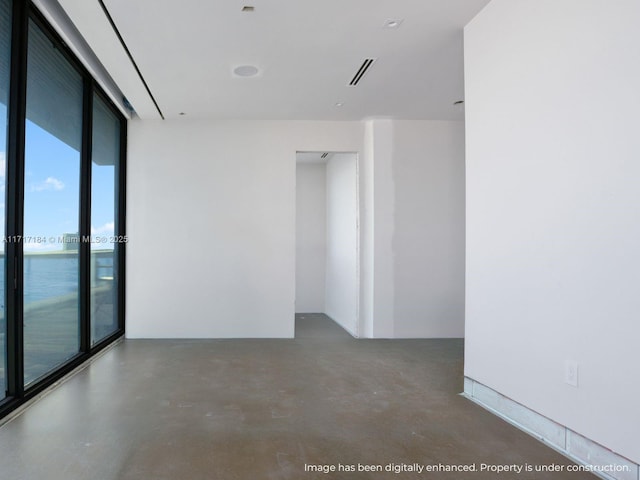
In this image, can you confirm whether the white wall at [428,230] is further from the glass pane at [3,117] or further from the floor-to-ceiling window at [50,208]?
the glass pane at [3,117]

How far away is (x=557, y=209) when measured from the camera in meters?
2.23

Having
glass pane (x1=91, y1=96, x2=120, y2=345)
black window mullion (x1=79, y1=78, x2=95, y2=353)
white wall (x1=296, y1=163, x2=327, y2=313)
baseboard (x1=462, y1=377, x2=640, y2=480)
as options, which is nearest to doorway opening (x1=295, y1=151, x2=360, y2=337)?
white wall (x1=296, y1=163, x2=327, y2=313)

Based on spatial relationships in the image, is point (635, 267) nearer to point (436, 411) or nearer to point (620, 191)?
point (620, 191)

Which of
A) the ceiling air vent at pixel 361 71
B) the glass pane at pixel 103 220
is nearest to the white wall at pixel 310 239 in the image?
the glass pane at pixel 103 220

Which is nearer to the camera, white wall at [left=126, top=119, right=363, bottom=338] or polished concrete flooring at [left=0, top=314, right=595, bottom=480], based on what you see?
polished concrete flooring at [left=0, top=314, right=595, bottom=480]

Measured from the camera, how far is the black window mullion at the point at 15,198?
2590 mm

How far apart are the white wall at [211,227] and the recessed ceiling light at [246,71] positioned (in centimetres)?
142

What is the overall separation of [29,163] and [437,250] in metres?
4.54

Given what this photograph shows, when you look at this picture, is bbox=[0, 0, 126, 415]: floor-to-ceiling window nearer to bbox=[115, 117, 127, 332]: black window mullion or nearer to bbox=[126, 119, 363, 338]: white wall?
bbox=[115, 117, 127, 332]: black window mullion

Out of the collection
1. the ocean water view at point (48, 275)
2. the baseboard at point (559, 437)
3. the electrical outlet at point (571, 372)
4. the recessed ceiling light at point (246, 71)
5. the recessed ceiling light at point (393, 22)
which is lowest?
the baseboard at point (559, 437)

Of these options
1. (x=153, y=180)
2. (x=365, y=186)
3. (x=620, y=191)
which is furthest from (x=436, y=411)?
(x=153, y=180)

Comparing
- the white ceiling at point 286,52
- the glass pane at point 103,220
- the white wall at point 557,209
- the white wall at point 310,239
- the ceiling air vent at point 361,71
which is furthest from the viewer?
the white wall at point 310,239

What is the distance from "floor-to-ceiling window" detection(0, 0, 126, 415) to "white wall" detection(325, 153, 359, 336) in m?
3.17

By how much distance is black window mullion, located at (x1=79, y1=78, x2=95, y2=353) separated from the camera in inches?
150
